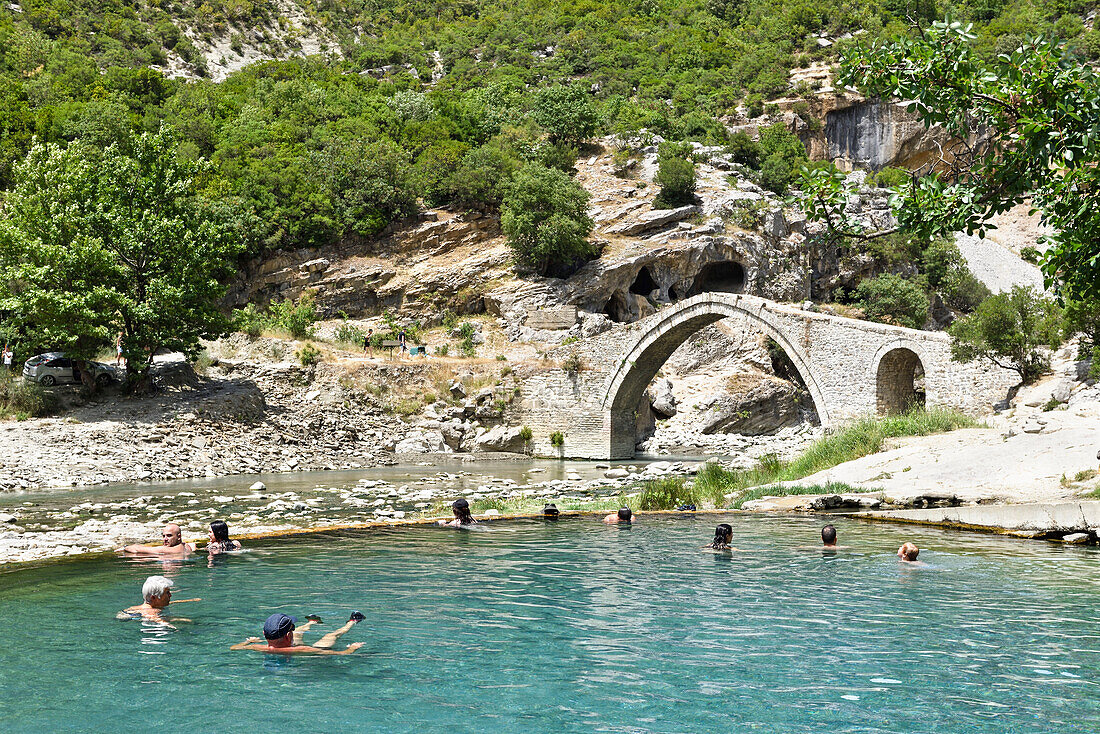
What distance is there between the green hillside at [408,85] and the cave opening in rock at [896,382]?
2218 cm

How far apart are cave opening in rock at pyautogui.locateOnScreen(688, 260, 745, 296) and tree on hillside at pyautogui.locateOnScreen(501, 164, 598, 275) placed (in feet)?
21.5

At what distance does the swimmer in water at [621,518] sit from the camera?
12609mm

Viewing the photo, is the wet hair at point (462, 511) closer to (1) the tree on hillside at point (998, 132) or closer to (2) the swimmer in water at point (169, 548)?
(2) the swimmer in water at point (169, 548)

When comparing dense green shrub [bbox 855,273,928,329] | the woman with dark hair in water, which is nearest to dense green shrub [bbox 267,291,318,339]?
the woman with dark hair in water

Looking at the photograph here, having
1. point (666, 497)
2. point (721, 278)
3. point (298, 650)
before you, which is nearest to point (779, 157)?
point (721, 278)

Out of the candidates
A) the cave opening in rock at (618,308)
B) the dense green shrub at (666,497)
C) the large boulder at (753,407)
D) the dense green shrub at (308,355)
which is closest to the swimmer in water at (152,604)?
the dense green shrub at (666,497)

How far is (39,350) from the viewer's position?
87.8 feet

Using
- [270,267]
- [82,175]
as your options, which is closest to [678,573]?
[82,175]

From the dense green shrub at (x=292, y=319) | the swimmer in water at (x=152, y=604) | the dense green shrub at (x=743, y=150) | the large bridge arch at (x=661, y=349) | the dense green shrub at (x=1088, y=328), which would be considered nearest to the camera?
the swimmer in water at (x=152, y=604)

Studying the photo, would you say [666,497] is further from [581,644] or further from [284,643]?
[284,643]

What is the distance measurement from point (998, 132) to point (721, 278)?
38.1 metres

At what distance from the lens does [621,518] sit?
12.7 m

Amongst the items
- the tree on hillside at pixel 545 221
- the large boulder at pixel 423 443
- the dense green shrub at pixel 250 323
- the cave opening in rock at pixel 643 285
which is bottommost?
the large boulder at pixel 423 443

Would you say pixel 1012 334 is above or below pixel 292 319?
below
